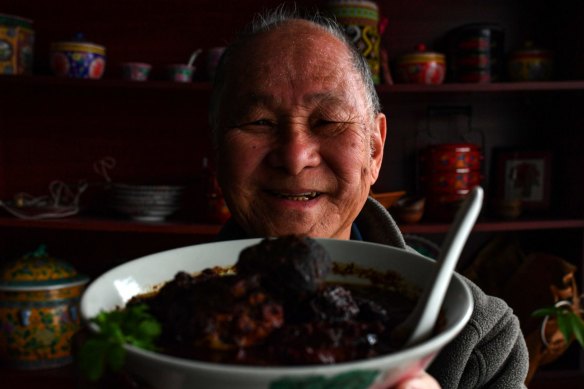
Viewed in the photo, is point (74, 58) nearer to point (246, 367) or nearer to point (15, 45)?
point (15, 45)

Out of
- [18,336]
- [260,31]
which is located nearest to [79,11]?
[18,336]

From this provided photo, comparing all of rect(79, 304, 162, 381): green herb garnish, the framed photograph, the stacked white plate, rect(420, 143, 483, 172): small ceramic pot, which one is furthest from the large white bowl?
the framed photograph

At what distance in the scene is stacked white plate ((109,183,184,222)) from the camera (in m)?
2.34

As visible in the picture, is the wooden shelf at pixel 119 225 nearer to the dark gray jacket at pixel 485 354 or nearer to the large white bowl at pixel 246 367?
the dark gray jacket at pixel 485 354

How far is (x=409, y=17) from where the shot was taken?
8.75 ft

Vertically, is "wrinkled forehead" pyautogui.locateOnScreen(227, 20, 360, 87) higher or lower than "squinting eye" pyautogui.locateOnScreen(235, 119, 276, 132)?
higher

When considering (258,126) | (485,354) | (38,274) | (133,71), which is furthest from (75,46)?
(485,354)

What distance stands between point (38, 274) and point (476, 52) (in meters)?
2.22

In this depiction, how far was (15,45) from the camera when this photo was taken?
235 cm

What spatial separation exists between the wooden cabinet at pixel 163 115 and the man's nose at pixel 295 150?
1549mm

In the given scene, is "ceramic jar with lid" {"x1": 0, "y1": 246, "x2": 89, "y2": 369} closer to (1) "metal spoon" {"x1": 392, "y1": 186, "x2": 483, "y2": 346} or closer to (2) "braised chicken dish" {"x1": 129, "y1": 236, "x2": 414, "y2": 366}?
(2) "braised chicken dish" {"x1": 129, "y1": 236, "x2": 414, "y2": 366}

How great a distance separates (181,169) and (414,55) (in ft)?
4.20

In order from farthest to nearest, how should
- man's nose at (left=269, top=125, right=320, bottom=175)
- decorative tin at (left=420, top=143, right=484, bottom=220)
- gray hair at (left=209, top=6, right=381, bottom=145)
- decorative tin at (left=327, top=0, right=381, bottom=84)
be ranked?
decorative tin at (left=420, top=143, right=484, bottom=220) → decorative tin at (left=327, top=0, right=381, bottom=84) → gray hair at (left=209, top=6, right=381, bottom=145) → man's nose at (left=269, top=125, right=320, bottom=175)

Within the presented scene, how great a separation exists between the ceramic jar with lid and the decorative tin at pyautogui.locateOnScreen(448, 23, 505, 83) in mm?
2025
